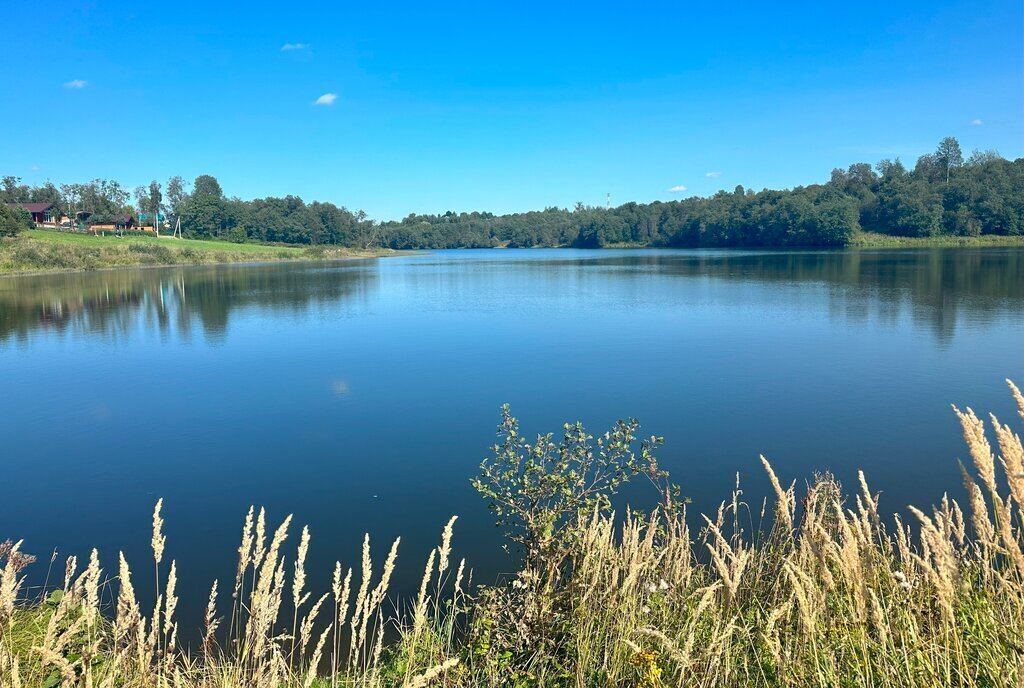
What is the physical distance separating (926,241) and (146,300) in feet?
341

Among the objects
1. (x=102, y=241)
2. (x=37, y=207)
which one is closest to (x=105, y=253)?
(x=102, y=241)

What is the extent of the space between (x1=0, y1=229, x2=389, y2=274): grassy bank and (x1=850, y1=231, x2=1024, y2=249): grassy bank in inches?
3291

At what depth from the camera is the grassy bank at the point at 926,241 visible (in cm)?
9245

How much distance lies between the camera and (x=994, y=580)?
498cm

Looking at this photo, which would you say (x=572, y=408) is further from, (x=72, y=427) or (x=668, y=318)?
(x=668, y=318)

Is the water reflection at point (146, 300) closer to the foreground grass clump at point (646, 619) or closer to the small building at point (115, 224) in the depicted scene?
the foreground grass clump at point (646, 619)

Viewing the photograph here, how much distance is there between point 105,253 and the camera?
239 ft

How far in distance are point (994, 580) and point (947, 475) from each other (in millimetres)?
5441

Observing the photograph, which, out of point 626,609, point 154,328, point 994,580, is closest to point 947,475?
point 994,580

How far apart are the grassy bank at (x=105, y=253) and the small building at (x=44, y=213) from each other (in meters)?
17.7

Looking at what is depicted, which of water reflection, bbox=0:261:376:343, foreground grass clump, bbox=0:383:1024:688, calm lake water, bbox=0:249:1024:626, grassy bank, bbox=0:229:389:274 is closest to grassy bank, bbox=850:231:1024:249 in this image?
calm lake water, bbox=0:249:1024:626

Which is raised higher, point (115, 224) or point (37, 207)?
point (37, 207)

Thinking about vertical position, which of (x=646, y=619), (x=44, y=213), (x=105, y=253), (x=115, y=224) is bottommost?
(x=646, y=619)

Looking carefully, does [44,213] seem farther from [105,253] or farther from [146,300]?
[146,300]
